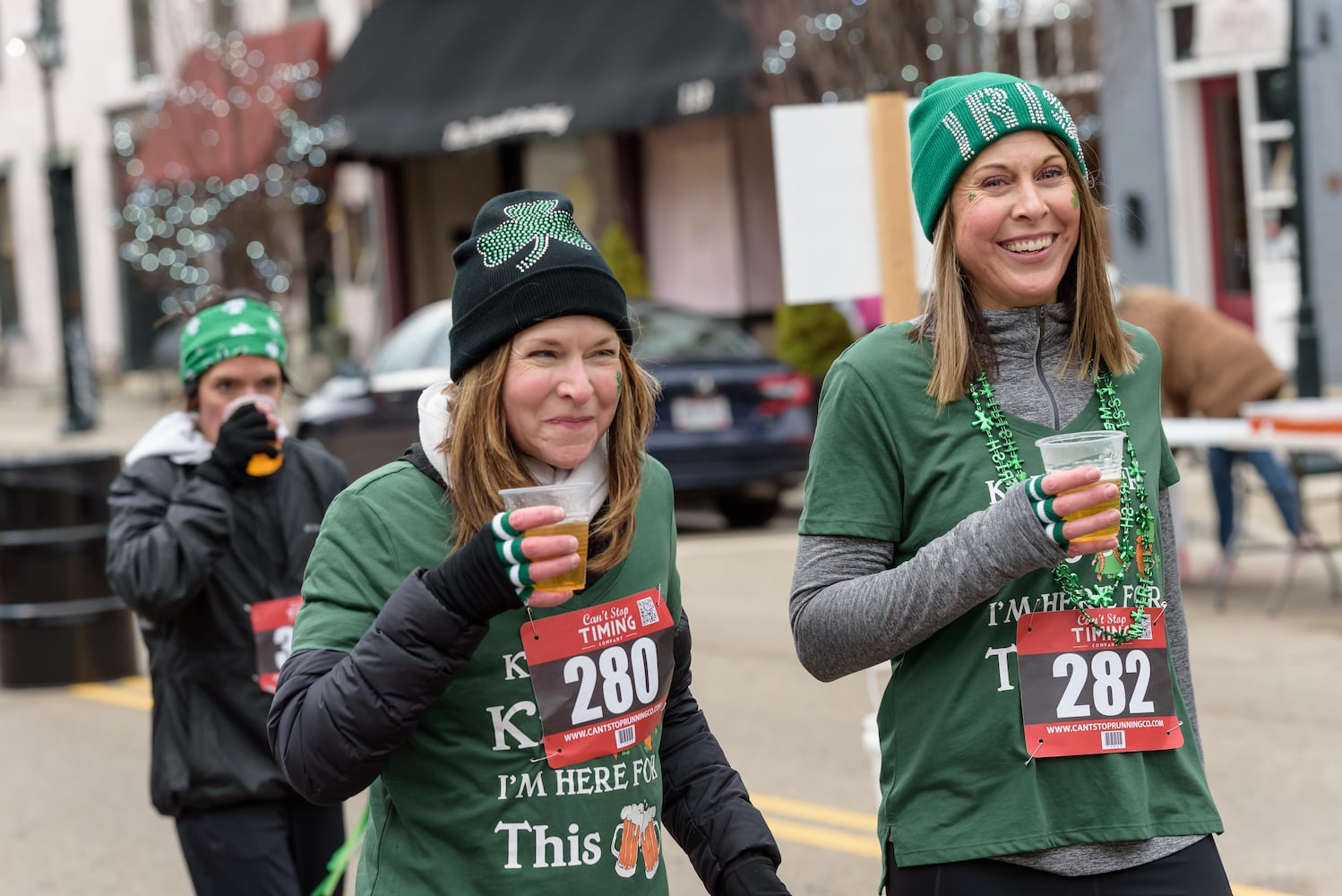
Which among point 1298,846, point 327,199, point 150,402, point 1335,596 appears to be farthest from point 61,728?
point 150,402

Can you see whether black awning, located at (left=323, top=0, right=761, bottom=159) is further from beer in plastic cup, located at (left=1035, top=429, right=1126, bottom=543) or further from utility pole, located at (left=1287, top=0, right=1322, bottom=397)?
beer in plastic cup, located at (left=1035, top=429, right=1126, bottom=543)

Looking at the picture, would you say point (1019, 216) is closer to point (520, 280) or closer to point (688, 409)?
point (520, 280)

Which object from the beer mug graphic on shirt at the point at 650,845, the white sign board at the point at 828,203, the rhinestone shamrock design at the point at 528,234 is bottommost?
the beer mug graphic on shirt at the point at 650,845

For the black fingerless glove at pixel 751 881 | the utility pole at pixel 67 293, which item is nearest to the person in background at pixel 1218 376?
the black fingerless glove at pixel 751 881

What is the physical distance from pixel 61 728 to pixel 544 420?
6.66 metres

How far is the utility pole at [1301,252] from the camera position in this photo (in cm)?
1377

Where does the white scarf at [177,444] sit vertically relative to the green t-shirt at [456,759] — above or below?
above

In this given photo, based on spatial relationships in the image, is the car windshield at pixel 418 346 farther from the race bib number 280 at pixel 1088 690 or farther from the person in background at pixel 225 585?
the race bib number 280 at pixel 1088 690

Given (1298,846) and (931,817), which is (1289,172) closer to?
(1298,846)

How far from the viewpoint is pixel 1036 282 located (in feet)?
9.08

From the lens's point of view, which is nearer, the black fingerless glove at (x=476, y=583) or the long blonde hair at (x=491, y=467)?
the black fingerless glove at (x=476, y=583)

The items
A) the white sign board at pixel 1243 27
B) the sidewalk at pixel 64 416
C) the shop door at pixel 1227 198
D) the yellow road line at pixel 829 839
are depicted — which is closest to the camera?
the yellow road line at pixel 829 839

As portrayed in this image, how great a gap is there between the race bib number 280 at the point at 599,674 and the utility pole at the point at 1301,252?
39.5ft

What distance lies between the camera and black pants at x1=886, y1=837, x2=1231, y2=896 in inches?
103
